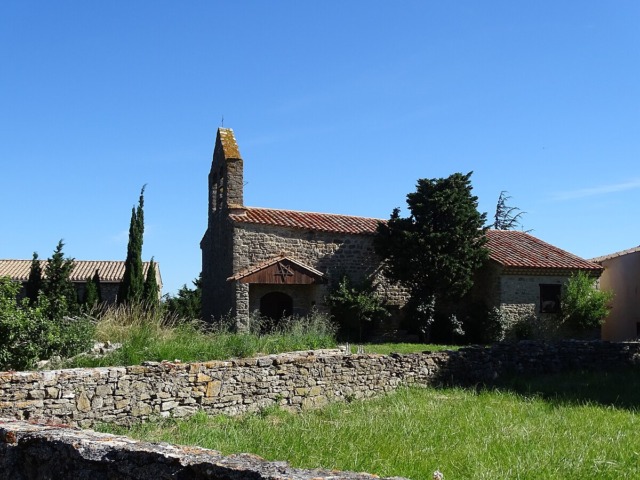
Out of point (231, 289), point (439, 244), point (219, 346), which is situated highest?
point (439, 244)

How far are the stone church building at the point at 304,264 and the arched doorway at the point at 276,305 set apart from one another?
0.04 meters

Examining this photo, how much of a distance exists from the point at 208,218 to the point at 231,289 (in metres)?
6.46

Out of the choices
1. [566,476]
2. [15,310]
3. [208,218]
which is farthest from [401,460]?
[208,218]

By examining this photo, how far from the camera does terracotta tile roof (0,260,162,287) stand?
3782 centimetres

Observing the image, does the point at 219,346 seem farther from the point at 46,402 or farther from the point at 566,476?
the point at 566,476

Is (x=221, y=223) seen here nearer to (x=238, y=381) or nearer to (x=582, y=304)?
(x=582, y=304)

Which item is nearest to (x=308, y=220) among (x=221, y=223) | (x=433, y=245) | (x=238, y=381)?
(x=221, y=223)

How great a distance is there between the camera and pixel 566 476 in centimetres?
664

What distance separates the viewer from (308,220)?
25.8 meters

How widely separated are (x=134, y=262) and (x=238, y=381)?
1783 centimetres

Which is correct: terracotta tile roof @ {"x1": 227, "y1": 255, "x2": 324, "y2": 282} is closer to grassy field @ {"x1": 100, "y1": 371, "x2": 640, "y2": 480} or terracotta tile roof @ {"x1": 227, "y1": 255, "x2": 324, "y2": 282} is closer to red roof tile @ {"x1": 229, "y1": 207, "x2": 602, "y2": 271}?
red roof tile @ {"x1": 229, "y1": 207, "x2": 602, "y2": 271}

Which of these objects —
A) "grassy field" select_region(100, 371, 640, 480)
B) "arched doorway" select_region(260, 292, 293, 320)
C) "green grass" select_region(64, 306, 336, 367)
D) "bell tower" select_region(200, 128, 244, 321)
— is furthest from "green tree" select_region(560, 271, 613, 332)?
"green grass" select_region(64, 306, 336, 367)

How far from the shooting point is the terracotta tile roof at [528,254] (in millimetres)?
25797

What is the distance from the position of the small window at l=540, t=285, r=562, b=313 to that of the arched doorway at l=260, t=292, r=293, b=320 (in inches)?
399
